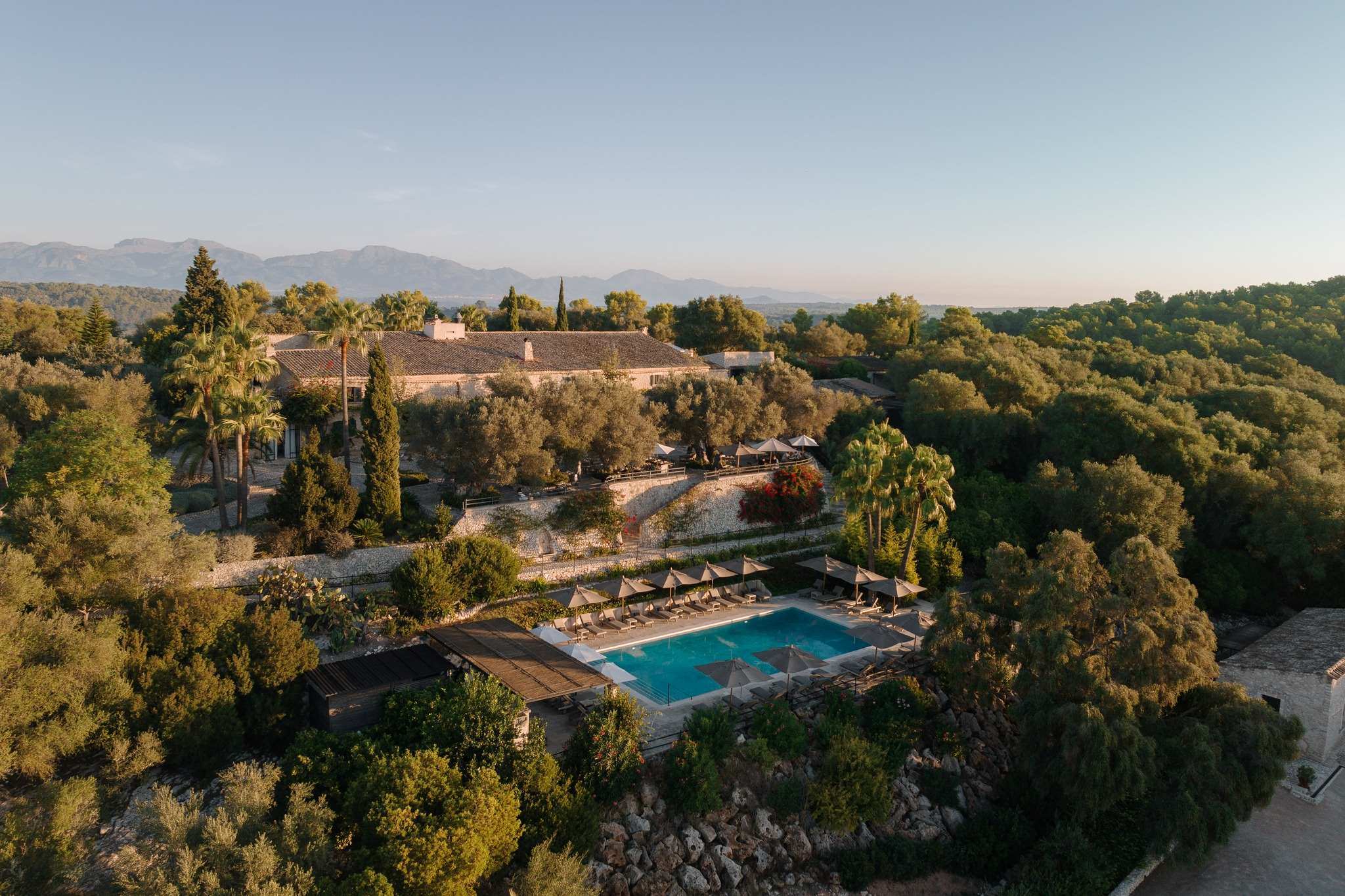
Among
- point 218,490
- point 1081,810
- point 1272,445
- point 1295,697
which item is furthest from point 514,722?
point 1272,445

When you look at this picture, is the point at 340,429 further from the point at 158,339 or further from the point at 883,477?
the point at 883,477

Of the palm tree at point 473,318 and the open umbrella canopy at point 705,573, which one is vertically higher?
the palm tree at point 473,318

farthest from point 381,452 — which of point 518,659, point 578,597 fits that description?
point 518,659

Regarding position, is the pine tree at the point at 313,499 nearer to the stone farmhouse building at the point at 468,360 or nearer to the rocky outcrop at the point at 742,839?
the stone farmhouse building at the point at 468,360

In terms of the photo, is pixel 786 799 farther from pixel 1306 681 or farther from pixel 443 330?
pixel 443 330

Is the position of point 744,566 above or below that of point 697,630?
above

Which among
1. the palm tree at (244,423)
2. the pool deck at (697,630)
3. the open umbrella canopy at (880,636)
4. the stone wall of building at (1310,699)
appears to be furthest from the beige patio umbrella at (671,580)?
the stone wall of building at (1310,699)

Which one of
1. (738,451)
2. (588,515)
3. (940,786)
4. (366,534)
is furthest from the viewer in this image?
(738,451)

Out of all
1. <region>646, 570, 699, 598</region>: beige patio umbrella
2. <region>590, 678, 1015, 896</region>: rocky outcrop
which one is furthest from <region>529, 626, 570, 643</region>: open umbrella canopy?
<region>590, 678, 1015, 896</region>: rocky outcrop
